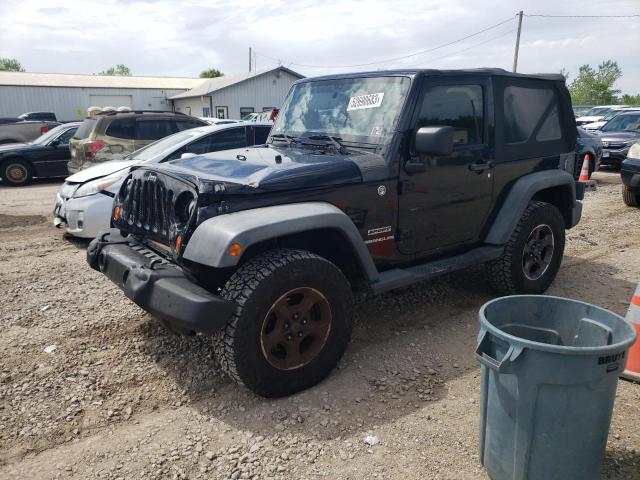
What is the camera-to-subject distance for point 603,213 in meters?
9.09

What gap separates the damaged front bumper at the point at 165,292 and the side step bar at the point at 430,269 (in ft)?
4.09

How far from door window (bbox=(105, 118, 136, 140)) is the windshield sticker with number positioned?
7671 mm

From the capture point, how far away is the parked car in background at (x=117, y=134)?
1030 cm

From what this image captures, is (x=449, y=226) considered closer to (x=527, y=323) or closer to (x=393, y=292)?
(x=393, y=292)

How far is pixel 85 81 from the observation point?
36688 mm

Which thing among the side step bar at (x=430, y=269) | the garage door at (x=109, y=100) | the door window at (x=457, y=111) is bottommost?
the side step bar at (x=430, y=269)

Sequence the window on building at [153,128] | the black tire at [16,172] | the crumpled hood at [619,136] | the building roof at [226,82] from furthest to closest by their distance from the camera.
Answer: the building roof at [226,82] → the crumpled hood at [619,136] → the black tire at [16,172] → the window on building at [153,128]

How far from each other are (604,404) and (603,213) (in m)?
7.81

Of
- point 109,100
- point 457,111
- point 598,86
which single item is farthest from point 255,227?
point 598,86

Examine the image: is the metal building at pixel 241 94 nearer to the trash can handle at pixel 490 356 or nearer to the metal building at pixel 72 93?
the metal building at pixel 72 93

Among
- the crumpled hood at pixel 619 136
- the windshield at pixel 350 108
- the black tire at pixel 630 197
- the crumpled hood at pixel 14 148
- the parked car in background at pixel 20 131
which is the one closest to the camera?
the windshield at pixel 350 108

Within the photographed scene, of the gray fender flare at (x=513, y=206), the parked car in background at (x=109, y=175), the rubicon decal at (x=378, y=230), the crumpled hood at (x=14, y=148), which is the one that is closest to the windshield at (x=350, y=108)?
the rubicon decal at (x=378, y=230)

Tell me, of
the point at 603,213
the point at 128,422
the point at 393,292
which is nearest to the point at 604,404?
the point at 128,422

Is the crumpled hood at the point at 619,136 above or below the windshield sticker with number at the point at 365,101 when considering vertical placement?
below
